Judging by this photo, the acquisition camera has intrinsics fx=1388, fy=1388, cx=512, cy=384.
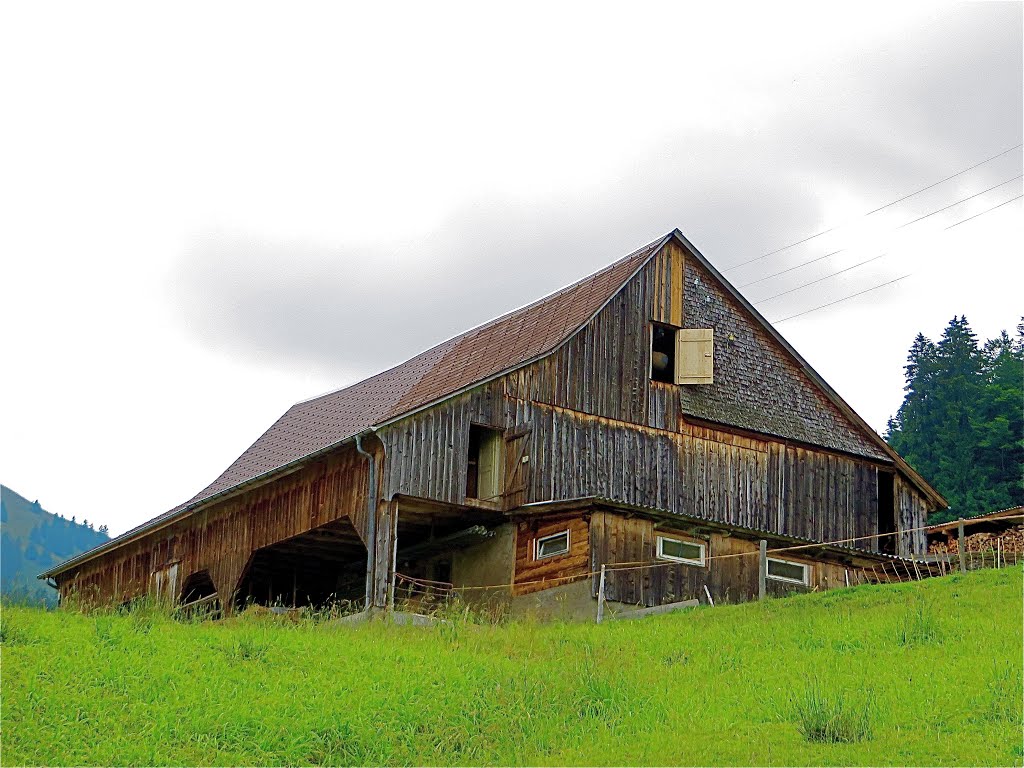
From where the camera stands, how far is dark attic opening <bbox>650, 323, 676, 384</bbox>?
32562mm

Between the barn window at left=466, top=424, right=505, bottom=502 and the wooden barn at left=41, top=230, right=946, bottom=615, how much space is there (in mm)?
47

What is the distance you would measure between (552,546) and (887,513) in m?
10.5

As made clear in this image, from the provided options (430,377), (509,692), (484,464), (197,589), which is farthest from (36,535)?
(509,692)

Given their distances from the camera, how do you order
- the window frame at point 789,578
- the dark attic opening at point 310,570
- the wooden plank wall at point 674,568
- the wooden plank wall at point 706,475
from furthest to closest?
the dark attic opening at point 310,570, the wooden plank wall at point 706,475, the window frame at point 789,578, the wooden plank wall at point 674,568

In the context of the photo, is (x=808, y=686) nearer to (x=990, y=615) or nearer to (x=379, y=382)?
(x=990, y=615)

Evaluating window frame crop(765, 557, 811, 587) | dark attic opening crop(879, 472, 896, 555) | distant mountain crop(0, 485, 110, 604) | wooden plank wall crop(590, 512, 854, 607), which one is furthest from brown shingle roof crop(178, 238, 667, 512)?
distant mountain crop(0, 485, 110, 604)

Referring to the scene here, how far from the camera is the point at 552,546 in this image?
29.1 metres

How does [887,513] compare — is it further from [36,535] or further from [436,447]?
[36,535]

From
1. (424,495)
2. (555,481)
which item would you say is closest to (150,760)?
(424,495)

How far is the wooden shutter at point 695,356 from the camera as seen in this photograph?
3219 centimetres

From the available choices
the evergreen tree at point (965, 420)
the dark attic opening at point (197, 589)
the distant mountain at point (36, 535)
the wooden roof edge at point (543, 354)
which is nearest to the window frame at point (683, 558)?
the wooden roof edge at point (543, 354)

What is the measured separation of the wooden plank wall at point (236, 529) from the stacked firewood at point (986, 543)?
1638cm

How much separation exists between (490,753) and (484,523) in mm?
15162

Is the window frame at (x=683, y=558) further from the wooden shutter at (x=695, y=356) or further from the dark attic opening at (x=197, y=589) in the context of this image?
the dark attic opening at (x=197, y=589)
